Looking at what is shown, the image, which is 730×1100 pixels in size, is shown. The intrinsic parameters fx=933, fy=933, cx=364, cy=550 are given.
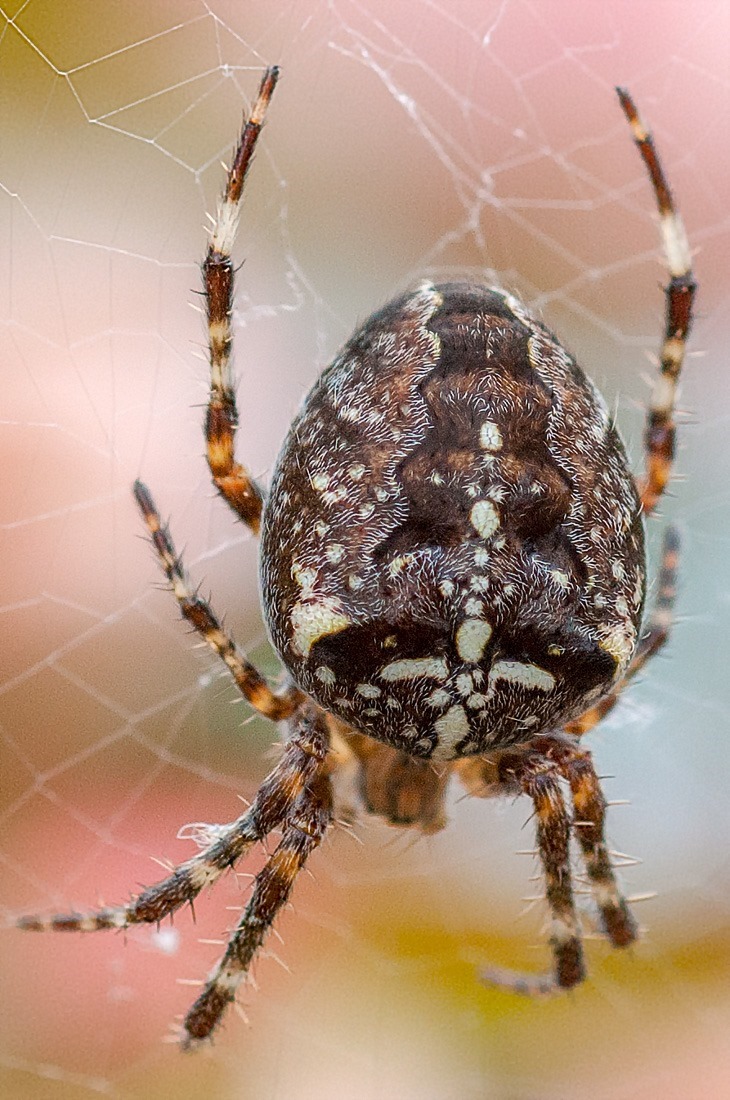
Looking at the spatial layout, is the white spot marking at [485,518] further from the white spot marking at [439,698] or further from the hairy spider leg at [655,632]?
the hairy spider leg at [655,632]

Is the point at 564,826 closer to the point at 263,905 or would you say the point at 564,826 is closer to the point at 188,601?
the point at 263,905

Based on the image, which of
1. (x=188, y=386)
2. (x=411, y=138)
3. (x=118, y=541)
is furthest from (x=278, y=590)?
(x=411, y=138)

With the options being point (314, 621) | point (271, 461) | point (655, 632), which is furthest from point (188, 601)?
point (655, 632)

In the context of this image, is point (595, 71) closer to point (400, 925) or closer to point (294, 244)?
point (294, 244)

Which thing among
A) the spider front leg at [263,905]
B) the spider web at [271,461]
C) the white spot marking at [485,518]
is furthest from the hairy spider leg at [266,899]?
the white spot marking at [485,518]

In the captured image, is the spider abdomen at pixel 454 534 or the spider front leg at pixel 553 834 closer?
the spider abdomen at pixel 454 534

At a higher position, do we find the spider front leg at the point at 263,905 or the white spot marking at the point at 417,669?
the white spot marking at the point at 417,669
